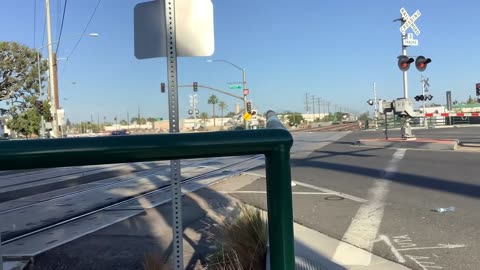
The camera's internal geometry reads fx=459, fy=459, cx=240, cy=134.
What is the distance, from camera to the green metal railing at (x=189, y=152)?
153 cm

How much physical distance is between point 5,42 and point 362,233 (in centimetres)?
5710

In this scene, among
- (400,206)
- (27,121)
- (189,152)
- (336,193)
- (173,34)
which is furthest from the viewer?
(27,121)

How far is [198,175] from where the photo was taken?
1428 centimetres

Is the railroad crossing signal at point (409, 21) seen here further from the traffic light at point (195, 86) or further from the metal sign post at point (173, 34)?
the traffic light at point (195, 86)

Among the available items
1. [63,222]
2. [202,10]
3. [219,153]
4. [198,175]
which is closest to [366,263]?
[202,10]

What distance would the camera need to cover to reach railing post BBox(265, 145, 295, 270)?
1709mm

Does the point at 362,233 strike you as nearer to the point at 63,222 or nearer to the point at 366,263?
the point at 366,263

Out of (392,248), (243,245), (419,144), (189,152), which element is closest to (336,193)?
(392,248)

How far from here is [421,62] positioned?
2202 centimetres

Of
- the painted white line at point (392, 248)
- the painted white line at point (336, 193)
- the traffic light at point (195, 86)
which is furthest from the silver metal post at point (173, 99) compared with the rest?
the traffic light at point (195, 86)

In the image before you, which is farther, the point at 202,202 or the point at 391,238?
the point at 202,202

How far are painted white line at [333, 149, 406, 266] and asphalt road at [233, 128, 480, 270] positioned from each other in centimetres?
1

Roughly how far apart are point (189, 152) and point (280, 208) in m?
0.40

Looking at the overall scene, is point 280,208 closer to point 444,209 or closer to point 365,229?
point 365,229
